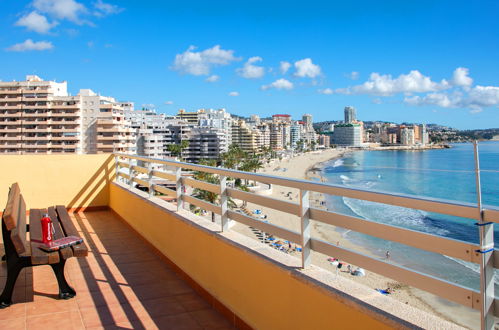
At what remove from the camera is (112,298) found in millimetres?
4074

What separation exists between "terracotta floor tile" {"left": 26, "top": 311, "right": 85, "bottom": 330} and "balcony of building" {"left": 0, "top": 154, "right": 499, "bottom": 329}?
0.01 metres

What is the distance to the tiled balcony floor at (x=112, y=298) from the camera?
3541mm

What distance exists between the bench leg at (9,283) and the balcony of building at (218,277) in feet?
0.38

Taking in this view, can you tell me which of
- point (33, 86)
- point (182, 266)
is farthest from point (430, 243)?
point (33, 86)

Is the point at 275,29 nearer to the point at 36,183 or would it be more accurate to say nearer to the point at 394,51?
the point at 394,51

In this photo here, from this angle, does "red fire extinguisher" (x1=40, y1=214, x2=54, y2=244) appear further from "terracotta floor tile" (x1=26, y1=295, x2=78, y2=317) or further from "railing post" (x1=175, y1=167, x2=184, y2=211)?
"railing post" (x1=175, y1=167, x2=184, y2=211)

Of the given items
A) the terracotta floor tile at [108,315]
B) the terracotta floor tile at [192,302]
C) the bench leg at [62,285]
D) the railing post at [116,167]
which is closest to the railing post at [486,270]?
the terracotta floor tile at [192,302]

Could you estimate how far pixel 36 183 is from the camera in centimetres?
845

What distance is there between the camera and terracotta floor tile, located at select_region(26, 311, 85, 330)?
3.45 m

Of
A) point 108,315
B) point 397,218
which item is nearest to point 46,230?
point 108,315

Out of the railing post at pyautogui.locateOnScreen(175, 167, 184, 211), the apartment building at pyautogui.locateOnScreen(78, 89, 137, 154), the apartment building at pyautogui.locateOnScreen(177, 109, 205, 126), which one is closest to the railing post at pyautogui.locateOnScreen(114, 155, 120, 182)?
the railing post at pyautogui.locateOnScreen(175, 167, 184, 211)

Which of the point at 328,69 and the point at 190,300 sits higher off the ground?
the point at 328,69

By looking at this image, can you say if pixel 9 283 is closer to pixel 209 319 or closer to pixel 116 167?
pixel 209 319

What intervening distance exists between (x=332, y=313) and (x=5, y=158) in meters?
7.89
